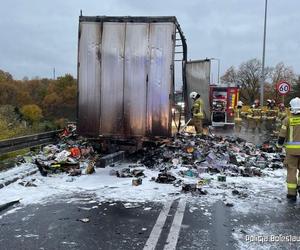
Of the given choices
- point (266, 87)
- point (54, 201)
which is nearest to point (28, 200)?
point (54, 201)

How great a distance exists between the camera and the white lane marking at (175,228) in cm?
449

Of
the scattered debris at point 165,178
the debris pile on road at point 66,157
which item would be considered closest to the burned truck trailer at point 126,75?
the debris pile on road at point 66,157

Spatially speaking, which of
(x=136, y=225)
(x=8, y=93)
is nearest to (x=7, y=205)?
(x=136, y=225)

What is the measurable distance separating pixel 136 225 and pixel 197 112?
9.23 m

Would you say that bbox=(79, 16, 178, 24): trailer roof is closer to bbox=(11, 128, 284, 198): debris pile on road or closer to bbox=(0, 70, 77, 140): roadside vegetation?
bbox=(11, 128, 284, 198): debris pile on road

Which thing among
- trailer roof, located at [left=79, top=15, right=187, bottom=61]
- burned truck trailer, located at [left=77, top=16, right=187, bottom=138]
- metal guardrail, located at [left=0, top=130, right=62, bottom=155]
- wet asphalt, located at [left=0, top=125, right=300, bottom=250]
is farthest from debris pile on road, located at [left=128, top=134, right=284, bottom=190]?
trailer roof, located at [left=79, top=15, right=187, bottom=61]

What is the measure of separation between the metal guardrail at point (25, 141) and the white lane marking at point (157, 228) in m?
4.69

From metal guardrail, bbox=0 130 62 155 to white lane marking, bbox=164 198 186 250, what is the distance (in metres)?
4.77

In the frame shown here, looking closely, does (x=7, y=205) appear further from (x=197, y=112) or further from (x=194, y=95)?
(x=197, y=112)

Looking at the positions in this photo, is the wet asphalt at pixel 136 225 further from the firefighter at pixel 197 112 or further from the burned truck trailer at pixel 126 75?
the firefighter at pixel 197 112

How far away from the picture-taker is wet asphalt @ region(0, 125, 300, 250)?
15.0ft

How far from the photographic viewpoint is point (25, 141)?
10.3 meters

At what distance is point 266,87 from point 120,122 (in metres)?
58.7

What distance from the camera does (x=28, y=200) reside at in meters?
6.36
